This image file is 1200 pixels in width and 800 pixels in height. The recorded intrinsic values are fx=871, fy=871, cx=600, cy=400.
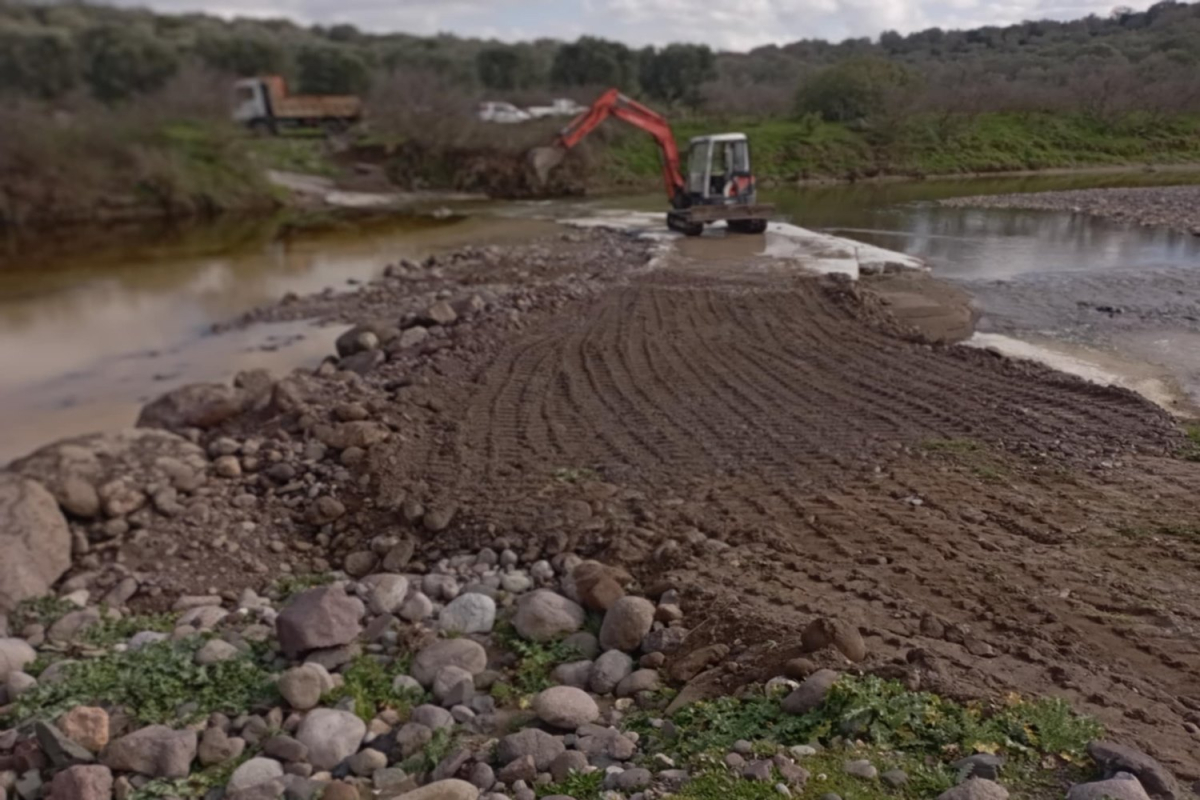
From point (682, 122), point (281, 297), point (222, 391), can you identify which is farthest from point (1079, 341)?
point (682, 122)

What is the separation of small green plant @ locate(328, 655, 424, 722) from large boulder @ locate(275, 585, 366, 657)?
201mm

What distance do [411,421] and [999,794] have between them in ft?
21.5

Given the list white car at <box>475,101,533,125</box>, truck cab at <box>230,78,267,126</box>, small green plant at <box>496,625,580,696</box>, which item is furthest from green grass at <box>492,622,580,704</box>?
truck cab at <box>230,78,267,126</box>

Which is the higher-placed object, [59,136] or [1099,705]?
[59,136]

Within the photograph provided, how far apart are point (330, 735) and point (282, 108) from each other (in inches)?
1665

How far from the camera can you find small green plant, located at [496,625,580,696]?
193 inches

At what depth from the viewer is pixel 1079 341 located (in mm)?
11266

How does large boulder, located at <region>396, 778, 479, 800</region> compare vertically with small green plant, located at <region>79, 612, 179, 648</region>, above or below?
above

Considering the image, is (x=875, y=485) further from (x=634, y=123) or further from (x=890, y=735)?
(x=634, y=123)

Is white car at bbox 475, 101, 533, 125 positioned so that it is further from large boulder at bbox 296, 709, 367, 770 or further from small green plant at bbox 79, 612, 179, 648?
large boulder at bbox 296, 709, 367, 770

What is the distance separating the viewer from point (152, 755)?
447 centimetres

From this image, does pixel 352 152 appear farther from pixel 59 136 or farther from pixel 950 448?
pixel 950 448

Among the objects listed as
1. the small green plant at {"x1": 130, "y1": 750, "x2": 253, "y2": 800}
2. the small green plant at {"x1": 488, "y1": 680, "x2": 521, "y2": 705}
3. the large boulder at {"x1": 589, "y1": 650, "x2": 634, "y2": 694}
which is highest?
the large boulder at {"x1": 589, "y1": 650, "x2": 634, "y2": 694}

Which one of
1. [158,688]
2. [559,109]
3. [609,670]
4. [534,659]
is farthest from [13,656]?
[559,109]
